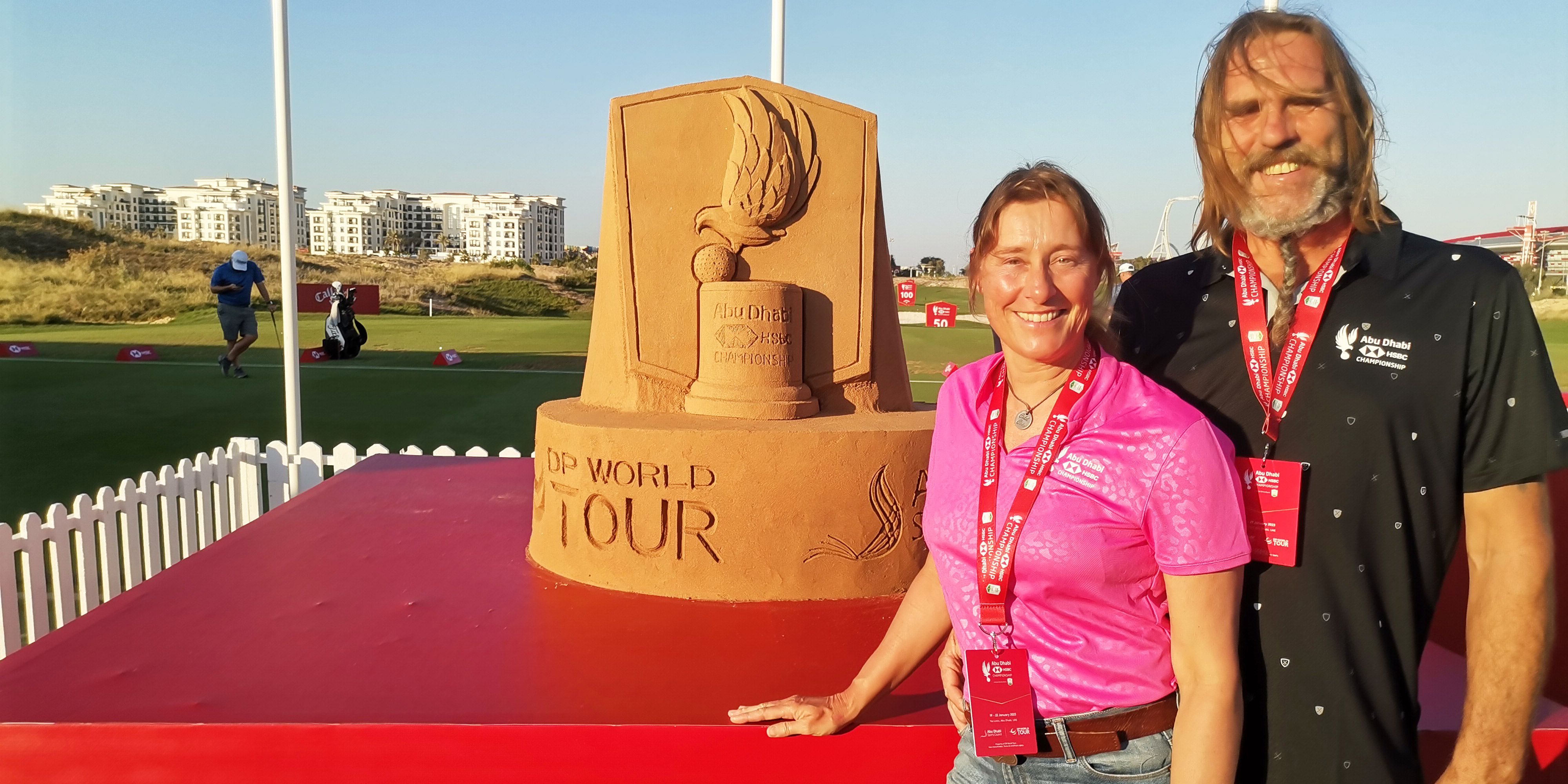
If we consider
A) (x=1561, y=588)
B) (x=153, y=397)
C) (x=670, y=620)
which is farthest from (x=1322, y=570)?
(x=153, y=397)

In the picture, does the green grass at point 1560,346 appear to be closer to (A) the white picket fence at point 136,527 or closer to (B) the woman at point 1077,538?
(B) the woman at point 1077,538

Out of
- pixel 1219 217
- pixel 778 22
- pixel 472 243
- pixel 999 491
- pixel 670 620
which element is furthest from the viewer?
pixel 472 243

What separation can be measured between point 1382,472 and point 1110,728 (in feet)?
2.01

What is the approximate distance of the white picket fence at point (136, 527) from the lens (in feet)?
13.1

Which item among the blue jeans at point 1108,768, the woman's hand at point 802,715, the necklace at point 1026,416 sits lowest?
the woman's hand at point 802,715

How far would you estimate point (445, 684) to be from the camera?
9.79 ft

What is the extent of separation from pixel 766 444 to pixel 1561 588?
2.82 metres

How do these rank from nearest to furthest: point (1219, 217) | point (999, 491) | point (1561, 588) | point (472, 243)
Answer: point (999, 491) < point (1219, 217) < point (1561, 588) < point (472, 243)

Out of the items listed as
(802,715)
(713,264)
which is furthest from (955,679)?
(713,264)

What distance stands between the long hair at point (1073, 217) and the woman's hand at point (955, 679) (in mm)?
672

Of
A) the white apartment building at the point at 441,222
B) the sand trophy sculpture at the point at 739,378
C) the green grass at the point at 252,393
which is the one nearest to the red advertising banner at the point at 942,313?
the green grass at the point at 252,393

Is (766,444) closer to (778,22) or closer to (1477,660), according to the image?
(1477,660)

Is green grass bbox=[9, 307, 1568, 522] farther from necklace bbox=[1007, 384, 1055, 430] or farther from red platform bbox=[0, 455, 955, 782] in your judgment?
necklace bbox=[1007, 384, 1055, 430]

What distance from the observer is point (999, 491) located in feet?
5.24
